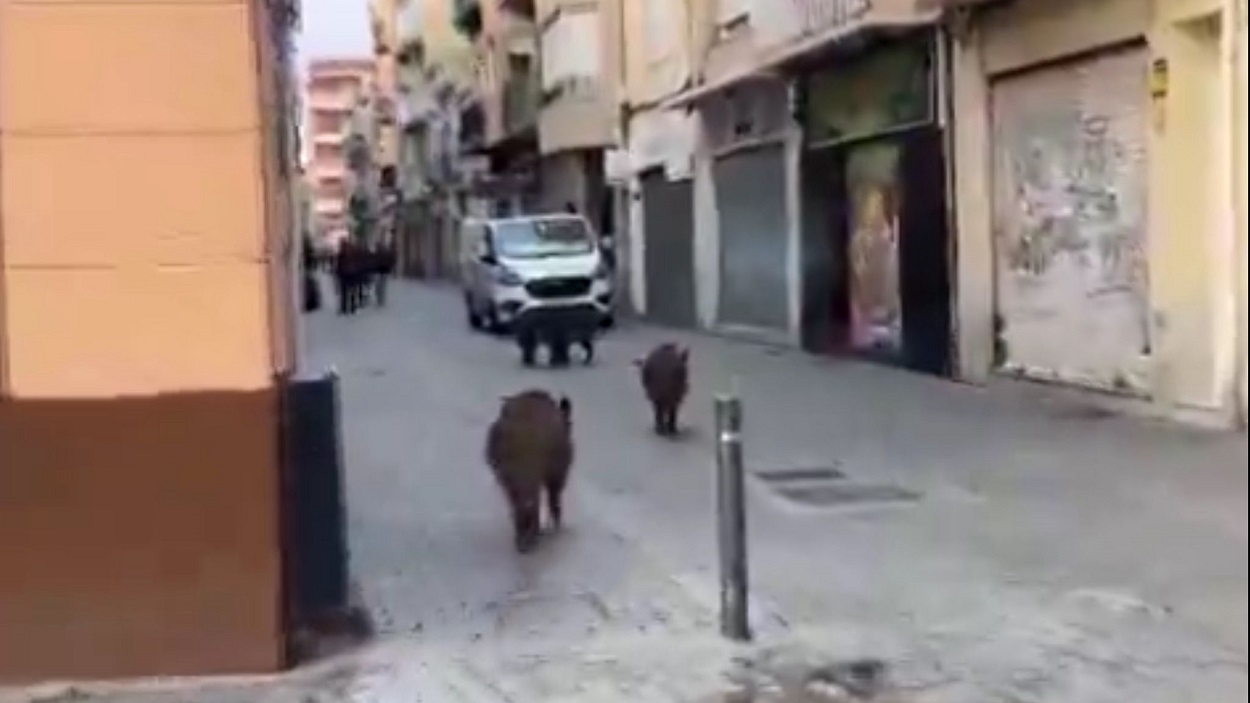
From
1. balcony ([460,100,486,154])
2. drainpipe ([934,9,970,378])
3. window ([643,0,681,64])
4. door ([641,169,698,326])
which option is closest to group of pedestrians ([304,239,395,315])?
balcony ([460,100,486,154])

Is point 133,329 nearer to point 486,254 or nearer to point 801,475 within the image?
point 801,475

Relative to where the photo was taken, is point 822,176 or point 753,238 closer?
point 822,176

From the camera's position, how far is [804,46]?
81.8 ft

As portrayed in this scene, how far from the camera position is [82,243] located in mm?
7801

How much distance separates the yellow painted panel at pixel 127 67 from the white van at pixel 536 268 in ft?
70.3

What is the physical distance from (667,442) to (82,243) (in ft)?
28.4

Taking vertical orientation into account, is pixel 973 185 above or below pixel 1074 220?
above

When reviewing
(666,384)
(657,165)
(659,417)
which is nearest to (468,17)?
(657,165)

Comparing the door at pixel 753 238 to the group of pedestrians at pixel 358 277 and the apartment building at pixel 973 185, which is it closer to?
the apartment building at pixel 973 185

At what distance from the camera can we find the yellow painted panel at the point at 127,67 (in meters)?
7.75

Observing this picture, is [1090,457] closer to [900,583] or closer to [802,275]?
[900,583]

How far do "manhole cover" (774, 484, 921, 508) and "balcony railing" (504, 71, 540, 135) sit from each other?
31.0m

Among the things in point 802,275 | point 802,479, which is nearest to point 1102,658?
point 802,479

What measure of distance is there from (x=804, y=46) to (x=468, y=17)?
3380cm
